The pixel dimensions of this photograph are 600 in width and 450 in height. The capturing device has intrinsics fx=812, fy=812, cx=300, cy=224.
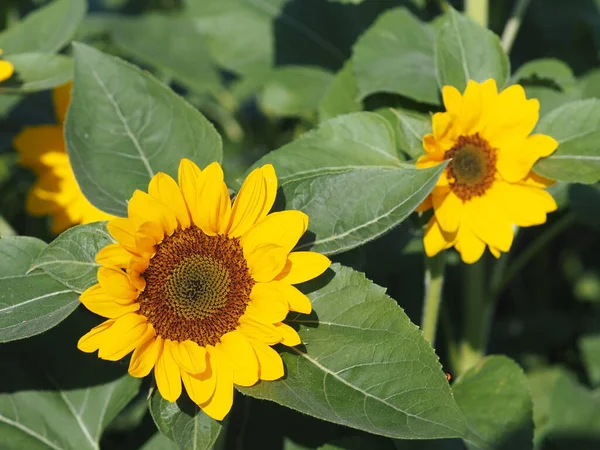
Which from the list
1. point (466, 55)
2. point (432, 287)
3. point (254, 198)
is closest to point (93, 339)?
point (254, 198)

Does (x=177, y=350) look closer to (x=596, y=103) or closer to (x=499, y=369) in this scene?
(x=499, y=369)

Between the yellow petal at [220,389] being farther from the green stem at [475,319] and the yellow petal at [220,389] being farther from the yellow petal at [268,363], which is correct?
the green stem at [475,319]

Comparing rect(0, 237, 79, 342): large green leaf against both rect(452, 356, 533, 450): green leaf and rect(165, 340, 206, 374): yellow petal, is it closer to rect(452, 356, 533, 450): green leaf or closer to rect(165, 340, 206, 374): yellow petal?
rect(165, 340, 206, 374): yellow petal

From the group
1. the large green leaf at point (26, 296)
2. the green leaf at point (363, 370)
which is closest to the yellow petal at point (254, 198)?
the green leaf at point (363, 370)

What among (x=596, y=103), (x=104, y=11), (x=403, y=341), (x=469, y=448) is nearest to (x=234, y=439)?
(x=469, y=448)

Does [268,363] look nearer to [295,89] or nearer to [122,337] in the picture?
[122,337]

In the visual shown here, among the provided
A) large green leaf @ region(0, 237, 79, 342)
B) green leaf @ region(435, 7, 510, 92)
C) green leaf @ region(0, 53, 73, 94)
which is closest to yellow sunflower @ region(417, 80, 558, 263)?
green leaf @ region(435, 7, 510, 92)
